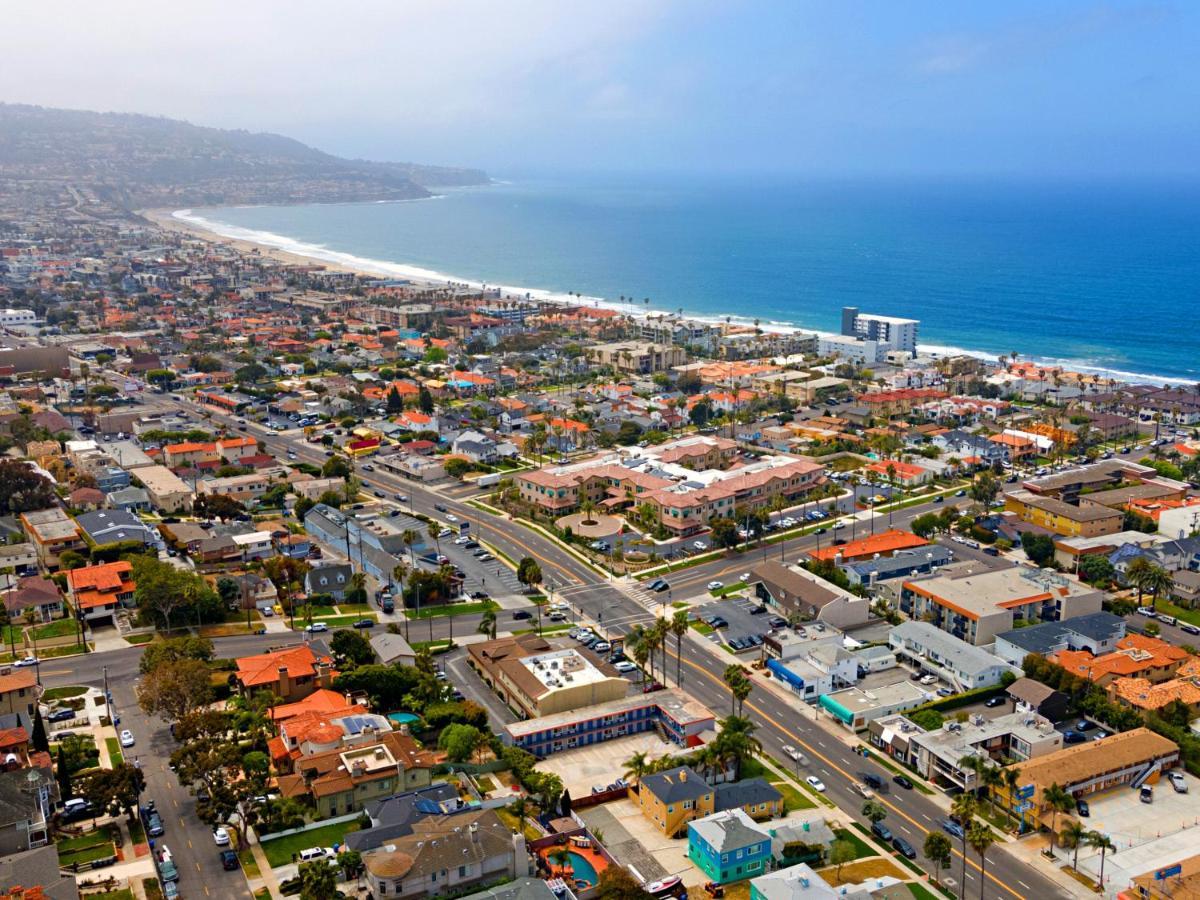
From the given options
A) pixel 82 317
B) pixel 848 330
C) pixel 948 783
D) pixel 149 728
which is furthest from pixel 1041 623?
pixel 82 317

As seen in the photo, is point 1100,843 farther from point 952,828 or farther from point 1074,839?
point 952,828

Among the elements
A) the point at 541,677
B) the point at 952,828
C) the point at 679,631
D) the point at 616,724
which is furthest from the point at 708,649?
the point at 952,828

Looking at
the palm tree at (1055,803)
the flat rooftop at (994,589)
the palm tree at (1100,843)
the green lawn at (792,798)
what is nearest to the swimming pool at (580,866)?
the green lawn at (792,798)

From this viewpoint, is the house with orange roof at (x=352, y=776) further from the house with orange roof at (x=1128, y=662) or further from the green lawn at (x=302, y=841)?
the house with orange roof at (x=1128, y=662)

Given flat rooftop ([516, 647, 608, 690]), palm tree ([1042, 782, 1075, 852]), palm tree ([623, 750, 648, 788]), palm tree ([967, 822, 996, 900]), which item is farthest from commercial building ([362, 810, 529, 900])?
palm tree ([1042, 782, 1075, 852])

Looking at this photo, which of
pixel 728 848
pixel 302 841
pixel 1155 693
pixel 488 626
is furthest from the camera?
pixel 488 626

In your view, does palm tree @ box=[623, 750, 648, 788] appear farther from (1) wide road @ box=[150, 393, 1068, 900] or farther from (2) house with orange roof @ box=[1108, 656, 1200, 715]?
(2) house with orange roof @ box=[1108, 656, 1200, 715]
